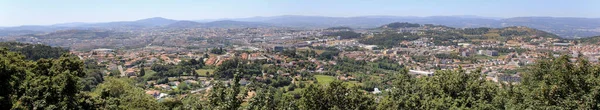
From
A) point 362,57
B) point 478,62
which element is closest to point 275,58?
point 362,57

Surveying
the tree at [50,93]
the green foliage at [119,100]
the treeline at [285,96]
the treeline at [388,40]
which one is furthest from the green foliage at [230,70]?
the treeline at [388,40]

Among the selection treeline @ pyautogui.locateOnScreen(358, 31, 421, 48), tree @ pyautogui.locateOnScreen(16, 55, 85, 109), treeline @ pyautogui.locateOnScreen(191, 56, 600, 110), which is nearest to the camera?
treeline @ pyautogui.locateOnScreen(191, 56, 600, 110)

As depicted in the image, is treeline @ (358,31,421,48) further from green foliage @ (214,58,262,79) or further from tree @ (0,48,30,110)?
tree @ (0,48,30,110)

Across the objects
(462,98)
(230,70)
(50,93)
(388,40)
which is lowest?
(388,40)

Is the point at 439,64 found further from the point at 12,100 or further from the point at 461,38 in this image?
the point at 12,100

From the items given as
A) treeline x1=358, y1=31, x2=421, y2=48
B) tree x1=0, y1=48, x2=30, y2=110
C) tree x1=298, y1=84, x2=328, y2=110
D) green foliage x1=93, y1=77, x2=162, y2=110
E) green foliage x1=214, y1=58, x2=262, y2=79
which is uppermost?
tree x1=0, y1=48, x2=30, y2=110

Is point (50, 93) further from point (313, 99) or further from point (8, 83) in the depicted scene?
point (313, 99)

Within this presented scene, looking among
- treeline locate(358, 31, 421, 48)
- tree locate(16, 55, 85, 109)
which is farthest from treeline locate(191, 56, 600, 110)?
treeline locate(358, 31, 421, 48)

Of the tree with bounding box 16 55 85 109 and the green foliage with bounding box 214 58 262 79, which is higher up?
the tree with bounding box 16 55 85 109

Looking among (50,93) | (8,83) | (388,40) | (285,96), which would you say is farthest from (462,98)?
(388,40)

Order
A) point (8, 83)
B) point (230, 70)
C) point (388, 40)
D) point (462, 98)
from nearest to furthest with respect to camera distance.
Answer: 1. point (8, 83)
2. point (462, 98)
3. point (230, 70)
4. point (388, 40)

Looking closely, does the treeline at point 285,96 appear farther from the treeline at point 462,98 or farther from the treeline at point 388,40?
the treeline at point 388,40
